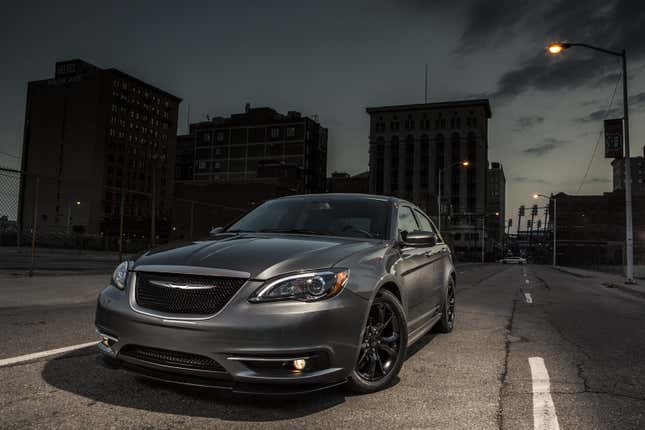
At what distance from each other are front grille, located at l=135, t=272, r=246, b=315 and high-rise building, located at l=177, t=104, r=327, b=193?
315 feet

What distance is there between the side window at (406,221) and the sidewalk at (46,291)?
6446mm

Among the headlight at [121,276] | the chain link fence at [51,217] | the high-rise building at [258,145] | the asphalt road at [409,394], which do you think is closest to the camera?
the asphalt road at [409,394]

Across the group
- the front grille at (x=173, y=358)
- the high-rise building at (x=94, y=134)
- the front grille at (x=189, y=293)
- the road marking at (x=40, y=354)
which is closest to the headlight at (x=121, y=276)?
the front grille at (x=189, y=293)

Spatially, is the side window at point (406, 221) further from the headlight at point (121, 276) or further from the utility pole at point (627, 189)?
the utility pole at point (627, 189)

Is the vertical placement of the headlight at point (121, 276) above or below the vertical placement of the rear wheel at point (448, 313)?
above

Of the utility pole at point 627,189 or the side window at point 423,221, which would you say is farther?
the utility pole at point 627,189

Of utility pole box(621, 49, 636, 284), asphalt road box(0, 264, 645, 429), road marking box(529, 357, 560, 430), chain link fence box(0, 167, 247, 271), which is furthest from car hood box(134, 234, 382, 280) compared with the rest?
utility pole box(621, 49, 636, 284)

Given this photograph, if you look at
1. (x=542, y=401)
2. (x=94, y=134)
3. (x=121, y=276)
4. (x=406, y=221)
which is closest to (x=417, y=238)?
(x=406, y=221)

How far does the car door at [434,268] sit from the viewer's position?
17.2 ft

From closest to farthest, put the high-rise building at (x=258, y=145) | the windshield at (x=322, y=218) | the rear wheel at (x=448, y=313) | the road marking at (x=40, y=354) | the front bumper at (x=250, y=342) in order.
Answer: the front bumper at (x=250, y=342), the road marking at (x=40, y=354), the windshield at (x=322, y=218), the rear wheel at (x=448, y=313), the high-rise building at (x=258, y=145)

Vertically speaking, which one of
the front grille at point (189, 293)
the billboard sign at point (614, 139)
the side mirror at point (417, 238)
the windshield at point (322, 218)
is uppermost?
the billboard sign at point (614, 139)

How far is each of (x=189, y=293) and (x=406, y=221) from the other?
9.25 ft

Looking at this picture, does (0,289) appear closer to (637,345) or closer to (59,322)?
(59,322)

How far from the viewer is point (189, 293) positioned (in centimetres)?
309
